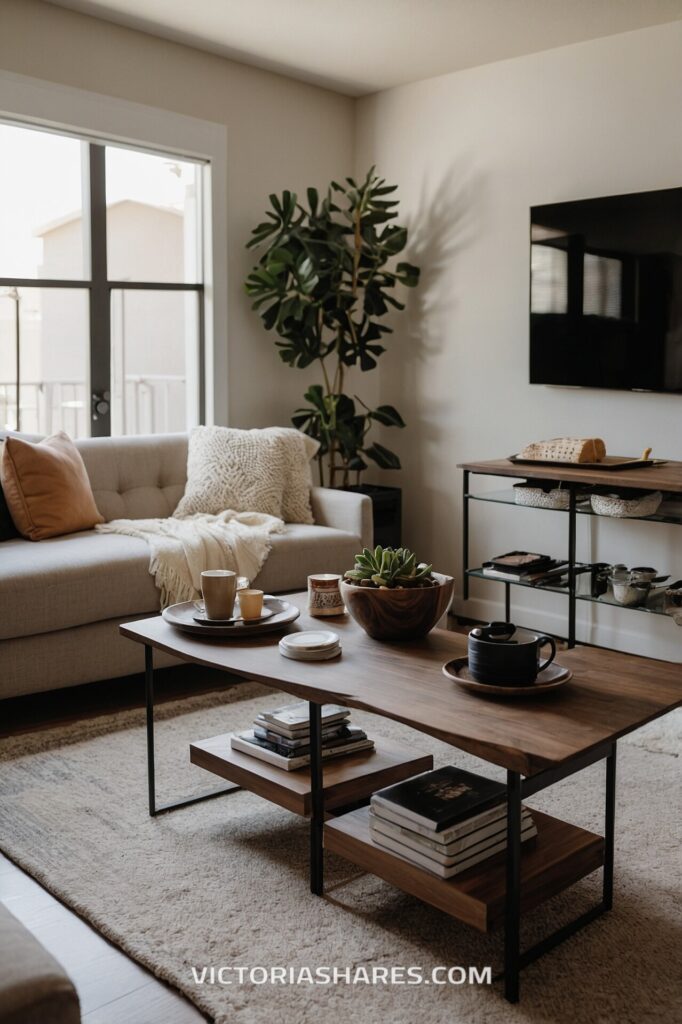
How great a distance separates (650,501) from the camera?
3584mm

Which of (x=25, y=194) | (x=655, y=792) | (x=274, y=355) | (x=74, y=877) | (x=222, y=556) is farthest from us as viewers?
(x=274, y=355)

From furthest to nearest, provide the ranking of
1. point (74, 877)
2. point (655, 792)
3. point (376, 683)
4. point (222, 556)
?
1. point (222, 556)
2. point (655, 792)
3. point (74, 877)
4. point (376, 683)

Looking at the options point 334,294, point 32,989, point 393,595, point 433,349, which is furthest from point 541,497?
point 32,989

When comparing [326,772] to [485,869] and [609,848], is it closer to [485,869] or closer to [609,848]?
[485,869]

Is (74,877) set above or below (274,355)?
below

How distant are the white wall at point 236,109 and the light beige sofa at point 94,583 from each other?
3.15ft

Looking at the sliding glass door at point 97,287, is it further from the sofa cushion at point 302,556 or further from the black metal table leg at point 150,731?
the black metal table leg at point 150,731

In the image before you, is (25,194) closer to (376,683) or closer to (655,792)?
(376,683)

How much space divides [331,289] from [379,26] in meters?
1.09

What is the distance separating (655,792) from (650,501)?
1258mm

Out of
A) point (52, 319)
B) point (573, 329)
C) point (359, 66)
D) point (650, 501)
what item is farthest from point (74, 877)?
point (359, 66)

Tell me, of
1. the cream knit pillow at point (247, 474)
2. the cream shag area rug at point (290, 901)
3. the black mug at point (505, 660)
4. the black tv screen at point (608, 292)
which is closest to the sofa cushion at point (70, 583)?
the cream shag area rug at point (290, 901)

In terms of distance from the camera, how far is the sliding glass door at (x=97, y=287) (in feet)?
13.4

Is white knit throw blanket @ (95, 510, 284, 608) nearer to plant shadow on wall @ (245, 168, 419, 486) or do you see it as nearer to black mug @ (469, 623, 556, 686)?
plant shadow on wall @ (245, 168, 419, 486)
